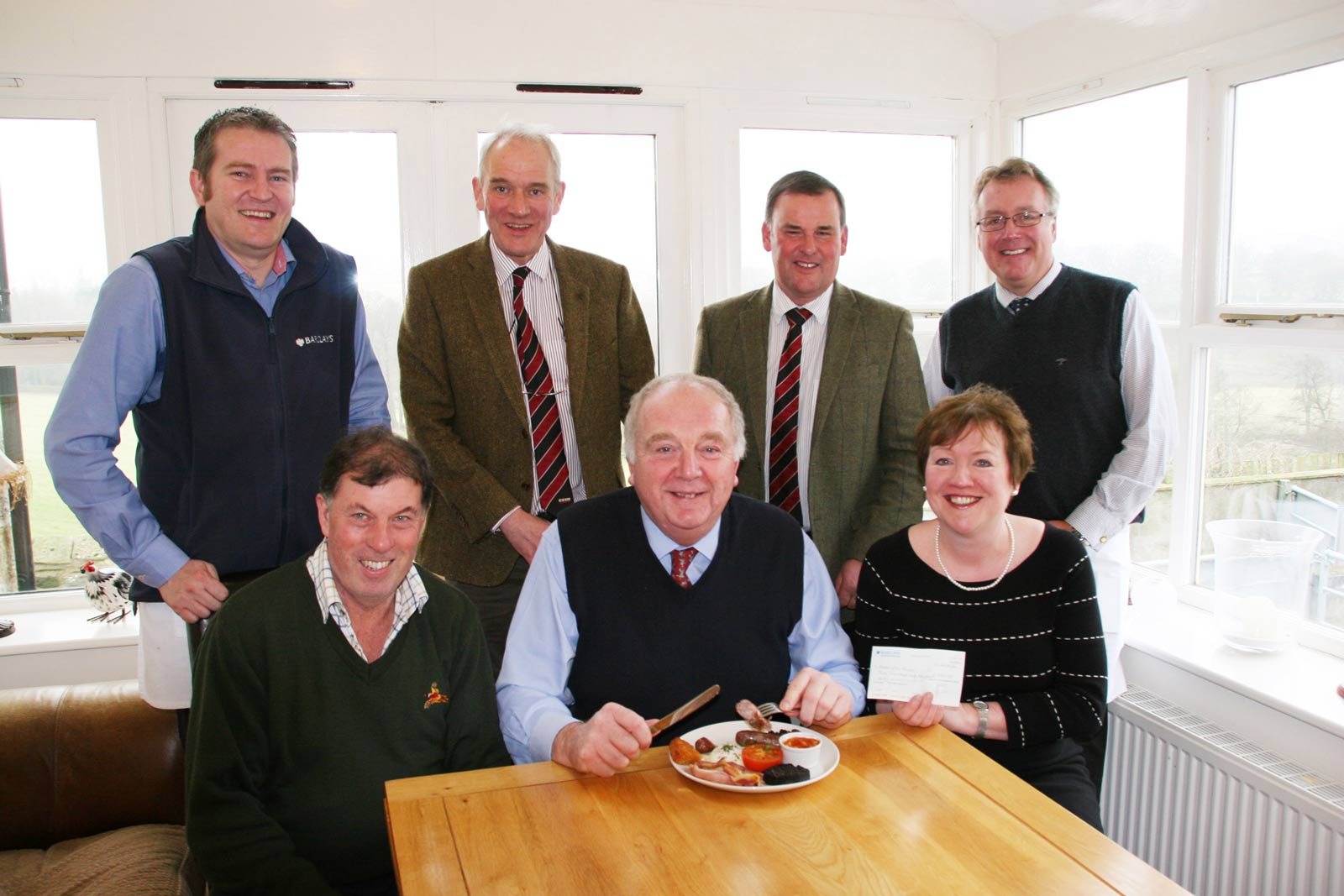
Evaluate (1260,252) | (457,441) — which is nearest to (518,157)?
(457,441)

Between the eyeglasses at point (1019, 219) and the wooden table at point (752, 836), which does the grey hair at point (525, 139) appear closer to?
the eyeglasses at point (1019, 219)

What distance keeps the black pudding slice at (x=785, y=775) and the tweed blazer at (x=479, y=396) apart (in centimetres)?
101

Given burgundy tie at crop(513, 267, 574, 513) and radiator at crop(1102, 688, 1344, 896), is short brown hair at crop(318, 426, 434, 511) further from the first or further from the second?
radiator at crop(1102, 688, 1344, 896)

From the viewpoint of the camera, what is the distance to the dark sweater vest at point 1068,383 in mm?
2447

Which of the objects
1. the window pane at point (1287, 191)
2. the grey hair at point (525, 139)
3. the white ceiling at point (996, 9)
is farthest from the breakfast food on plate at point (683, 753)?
the white ceiling at point (996, 9)

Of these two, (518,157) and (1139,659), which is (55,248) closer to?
(518,157)

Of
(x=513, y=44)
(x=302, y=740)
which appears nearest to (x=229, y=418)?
(x=302, y=740)

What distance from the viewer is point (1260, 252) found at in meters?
2.86

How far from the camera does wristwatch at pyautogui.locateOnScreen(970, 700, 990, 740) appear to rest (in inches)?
73.4

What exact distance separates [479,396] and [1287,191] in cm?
222

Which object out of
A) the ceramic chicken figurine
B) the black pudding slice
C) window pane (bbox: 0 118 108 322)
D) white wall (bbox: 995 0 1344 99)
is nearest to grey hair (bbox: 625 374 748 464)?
the black pudding slice

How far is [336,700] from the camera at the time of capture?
5.44 ft

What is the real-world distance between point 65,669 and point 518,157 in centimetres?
212

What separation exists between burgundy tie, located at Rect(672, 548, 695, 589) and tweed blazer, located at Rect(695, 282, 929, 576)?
Answer: 24.4 inches
